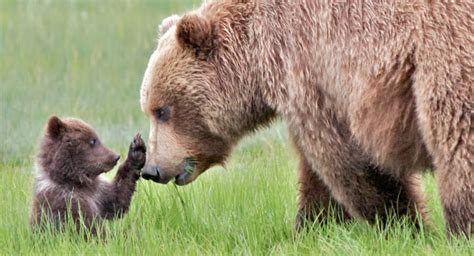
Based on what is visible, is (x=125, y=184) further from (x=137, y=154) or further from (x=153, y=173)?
(x=153, y=173)

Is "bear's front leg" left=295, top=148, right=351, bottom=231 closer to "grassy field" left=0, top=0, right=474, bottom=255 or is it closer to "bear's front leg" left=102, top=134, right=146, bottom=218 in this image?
"grassy field" left=0, top=0, right=474, bottom=255

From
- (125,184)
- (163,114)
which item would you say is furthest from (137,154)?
(163,114)

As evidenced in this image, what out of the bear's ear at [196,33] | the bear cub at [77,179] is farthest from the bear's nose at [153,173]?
the bear's ear at [196,33]

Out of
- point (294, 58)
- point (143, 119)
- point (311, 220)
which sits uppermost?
point (294, 58)

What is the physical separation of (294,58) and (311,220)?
44.7 inches

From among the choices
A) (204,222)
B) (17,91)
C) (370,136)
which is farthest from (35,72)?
(370,136)

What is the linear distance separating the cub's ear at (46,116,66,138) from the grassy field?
0.61m

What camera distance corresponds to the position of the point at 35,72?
13.9 metres

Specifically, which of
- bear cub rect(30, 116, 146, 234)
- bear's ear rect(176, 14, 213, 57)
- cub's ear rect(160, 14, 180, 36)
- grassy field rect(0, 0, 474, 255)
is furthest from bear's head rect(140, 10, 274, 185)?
grassy field rect(0, 0, 474, 255)

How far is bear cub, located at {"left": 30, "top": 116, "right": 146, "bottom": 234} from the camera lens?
22.8 feet

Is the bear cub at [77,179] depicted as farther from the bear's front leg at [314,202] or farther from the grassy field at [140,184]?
the bear's front leg at [314,202]

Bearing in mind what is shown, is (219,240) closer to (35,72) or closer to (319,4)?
(319,4)

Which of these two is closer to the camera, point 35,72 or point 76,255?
point 76,255

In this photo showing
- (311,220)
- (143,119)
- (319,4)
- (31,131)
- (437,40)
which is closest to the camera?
(437,40)
